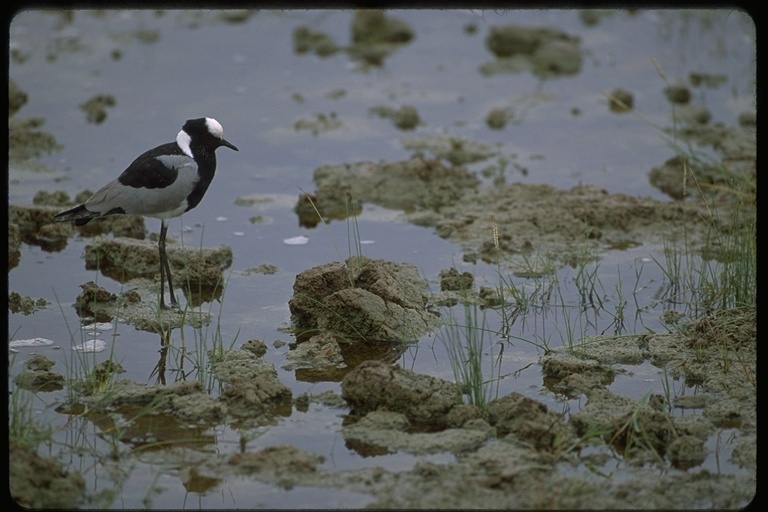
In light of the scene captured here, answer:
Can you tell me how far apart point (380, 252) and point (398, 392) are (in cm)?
273

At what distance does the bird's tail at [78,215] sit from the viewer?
720cm

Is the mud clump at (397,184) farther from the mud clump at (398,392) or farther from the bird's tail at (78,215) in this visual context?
the mud clump at (398,392)

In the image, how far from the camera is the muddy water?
16.9 feet

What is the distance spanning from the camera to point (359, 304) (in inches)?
261

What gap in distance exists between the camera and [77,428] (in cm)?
544

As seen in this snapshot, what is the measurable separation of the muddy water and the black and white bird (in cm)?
34

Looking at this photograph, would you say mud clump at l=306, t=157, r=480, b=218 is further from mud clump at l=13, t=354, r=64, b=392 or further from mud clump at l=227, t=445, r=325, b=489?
mud clump at l=227, t=445, r=325, b=489

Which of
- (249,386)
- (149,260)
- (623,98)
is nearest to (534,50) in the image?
(623,98)

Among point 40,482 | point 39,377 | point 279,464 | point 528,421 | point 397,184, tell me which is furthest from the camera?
point 397,184

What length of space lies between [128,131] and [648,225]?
4856mm

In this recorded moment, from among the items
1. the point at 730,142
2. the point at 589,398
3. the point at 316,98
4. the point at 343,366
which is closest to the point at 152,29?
the point at 316,98

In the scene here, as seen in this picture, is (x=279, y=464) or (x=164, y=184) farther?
(x=164, y=184)

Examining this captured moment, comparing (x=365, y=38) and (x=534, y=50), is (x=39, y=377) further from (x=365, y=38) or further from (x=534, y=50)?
(x=534, y=50)

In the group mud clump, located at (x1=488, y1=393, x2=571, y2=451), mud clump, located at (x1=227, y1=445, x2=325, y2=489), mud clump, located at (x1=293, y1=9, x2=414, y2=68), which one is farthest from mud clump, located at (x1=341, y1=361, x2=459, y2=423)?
mud clump, located at (x1=293, y1=9, x2=414, y2=68)
